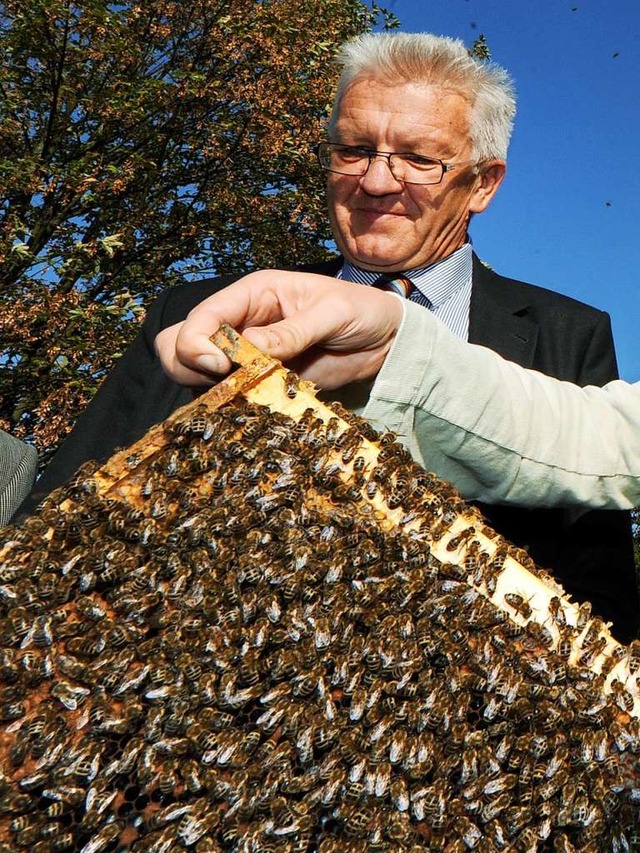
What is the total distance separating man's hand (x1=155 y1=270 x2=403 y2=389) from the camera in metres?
2.31

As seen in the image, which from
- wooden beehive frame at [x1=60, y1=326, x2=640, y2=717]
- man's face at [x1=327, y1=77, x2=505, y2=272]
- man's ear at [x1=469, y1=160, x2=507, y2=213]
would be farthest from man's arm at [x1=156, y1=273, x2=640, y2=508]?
man's ear at [x1=469, y1=160, x2=507, y2=213]

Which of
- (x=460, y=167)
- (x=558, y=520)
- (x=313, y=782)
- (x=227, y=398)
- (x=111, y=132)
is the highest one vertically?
(x=111, y=132)

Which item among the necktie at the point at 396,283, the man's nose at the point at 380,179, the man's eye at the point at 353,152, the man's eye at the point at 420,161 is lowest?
the necktie at the point at 396,283

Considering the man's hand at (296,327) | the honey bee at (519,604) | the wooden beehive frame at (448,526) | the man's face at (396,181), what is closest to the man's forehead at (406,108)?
the man's face at (396,181)

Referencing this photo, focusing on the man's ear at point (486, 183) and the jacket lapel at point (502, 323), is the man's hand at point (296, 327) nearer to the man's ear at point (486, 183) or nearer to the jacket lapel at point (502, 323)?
the jacket lapel at point (502, 323)

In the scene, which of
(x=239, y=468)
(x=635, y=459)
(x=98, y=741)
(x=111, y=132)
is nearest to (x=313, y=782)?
(x=98, y=741)

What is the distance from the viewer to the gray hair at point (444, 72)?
15.2 feet

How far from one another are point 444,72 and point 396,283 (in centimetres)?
119

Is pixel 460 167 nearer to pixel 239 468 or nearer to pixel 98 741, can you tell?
pixel 239 468

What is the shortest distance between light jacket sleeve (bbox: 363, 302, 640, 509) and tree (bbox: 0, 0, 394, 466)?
800 centimetres

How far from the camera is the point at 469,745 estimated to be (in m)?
1.88

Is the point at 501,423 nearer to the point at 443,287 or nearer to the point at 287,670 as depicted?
the point at 287,670

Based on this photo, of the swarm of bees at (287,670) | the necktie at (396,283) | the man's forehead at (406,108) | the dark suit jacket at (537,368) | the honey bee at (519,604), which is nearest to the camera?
the swarm of bees at (287,670)

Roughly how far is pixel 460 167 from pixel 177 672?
3.79m
